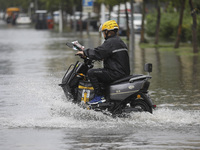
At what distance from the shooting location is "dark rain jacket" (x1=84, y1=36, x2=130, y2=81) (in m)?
9.24

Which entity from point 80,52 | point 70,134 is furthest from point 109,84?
point 70,134

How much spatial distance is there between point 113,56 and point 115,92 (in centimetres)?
59

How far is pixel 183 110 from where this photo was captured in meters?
10.3

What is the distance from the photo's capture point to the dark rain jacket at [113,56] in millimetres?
9242

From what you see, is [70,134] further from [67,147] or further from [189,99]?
[189,99]

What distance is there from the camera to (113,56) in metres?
9.30

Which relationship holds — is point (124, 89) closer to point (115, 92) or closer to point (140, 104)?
point (115, 92)

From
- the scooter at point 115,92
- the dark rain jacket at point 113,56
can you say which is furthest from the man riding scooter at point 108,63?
the scooter at point 115,92

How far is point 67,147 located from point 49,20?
218 feet

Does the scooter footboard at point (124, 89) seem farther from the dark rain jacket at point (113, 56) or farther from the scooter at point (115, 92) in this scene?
the dark rain jacket at point (113, 56)

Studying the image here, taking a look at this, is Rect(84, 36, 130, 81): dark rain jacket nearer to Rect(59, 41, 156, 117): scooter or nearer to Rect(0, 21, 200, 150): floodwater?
Rect(59, 41, 156, 117): scooter

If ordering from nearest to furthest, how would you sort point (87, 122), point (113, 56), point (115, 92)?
point (87, 122) < point (115, 92) < point (113, 56)

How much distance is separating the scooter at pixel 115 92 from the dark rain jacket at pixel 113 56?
137 mm

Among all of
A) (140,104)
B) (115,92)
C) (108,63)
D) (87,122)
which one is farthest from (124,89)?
(87,122)
